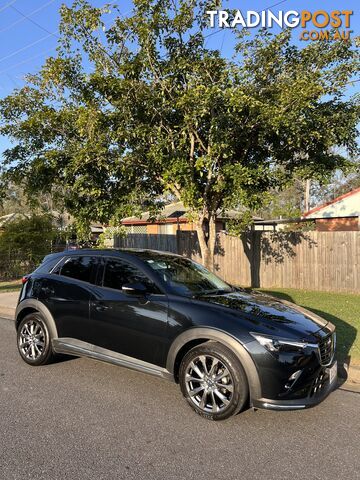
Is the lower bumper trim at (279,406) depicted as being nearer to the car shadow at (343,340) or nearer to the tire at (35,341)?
the car shadow at (343,340)

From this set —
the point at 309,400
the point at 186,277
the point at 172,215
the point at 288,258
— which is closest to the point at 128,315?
the point at 186,277

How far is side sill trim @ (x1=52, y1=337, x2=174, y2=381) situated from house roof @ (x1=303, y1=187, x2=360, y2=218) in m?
20.3

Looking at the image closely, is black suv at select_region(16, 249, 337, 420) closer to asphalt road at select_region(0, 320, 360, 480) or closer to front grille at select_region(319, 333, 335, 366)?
front grille at select_region(319, 333, 335, 366)

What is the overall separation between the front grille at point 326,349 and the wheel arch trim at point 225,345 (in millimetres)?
704

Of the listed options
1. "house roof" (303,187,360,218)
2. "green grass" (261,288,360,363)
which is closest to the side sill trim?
"green grass" (261,288,360,363)

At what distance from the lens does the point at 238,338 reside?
384cm

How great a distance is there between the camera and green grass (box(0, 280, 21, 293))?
43.5ft

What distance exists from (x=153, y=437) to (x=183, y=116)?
7.14 meters

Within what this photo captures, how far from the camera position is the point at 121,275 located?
499 cm

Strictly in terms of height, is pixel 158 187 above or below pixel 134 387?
above

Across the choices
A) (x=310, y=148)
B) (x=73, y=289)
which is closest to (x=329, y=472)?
(x=73, y=289)

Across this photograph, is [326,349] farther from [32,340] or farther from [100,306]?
[32,340]

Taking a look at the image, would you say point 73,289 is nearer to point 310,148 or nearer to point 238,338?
point 238,338

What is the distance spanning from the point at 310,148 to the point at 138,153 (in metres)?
4.11
